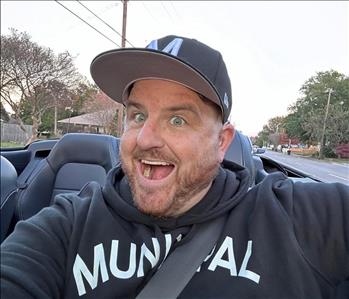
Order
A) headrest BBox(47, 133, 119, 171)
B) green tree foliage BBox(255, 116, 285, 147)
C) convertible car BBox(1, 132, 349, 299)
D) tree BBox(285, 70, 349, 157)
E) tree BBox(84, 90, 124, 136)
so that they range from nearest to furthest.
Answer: tree BBox(285, 70, 349, 157) → green tree foliage BBox(255, 116, 285, 147) → convertible car BBox(1, 132, 349, 299) → headrest BBox(47, 133, 119, 171) → tree BBox(84, 90, 124, 136)

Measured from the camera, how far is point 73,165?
3.36 m

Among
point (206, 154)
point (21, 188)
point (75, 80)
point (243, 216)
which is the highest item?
point (75, 80)

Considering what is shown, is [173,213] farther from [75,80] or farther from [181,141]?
[75,80]

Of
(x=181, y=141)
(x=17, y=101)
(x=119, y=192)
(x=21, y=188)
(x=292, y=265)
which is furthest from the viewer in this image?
(x=17, y=101)

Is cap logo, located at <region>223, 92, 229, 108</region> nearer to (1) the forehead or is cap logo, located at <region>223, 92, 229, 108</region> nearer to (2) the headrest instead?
(1) the forehead

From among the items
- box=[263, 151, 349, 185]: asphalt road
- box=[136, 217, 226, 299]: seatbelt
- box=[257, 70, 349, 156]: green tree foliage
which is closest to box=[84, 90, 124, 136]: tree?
box=[263, 151, 349, 185]: asphalt road

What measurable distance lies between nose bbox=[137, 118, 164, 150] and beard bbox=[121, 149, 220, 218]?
0.9 inches

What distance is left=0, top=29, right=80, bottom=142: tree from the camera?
72.3ft

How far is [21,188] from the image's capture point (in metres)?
3.25

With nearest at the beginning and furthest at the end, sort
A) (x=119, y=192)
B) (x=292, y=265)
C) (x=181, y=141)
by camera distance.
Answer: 1. (x=292, y=265)
2. (x=181, y=141)
3. (x=119, y=192)

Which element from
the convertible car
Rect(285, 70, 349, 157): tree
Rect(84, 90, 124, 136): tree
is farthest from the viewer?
Rect(84, 90, 124, 136): tree

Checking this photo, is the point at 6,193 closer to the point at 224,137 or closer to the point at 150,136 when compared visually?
the point at 150,136

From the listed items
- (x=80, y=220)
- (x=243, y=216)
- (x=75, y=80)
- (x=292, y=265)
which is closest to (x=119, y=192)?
(x=80, y=220)

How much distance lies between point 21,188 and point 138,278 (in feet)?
6.93
